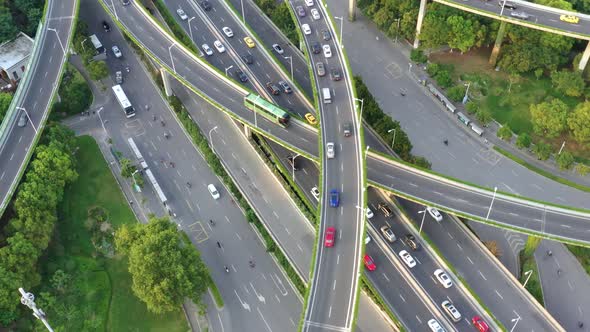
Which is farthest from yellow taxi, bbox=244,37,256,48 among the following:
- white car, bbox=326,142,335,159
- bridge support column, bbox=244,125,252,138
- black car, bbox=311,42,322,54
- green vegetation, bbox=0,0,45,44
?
green vegetation, bbox=0,0,45,44

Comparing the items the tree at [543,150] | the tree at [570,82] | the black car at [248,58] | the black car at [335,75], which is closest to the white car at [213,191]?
the black car at [248,58]

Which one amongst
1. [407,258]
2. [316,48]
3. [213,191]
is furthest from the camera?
[316,48]

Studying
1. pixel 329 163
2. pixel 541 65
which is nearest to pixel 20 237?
pixel 329 163

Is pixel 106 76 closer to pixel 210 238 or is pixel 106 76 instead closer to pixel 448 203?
pixel 210 238

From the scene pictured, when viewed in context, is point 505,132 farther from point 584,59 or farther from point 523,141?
point 584,59

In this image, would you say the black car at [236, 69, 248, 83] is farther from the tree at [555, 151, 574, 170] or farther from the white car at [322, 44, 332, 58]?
the tree at [555, 151, 574, 170]

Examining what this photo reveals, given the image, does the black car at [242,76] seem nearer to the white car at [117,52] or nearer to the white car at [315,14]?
the white car at [315,14]

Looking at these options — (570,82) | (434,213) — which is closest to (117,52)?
(434,213)
